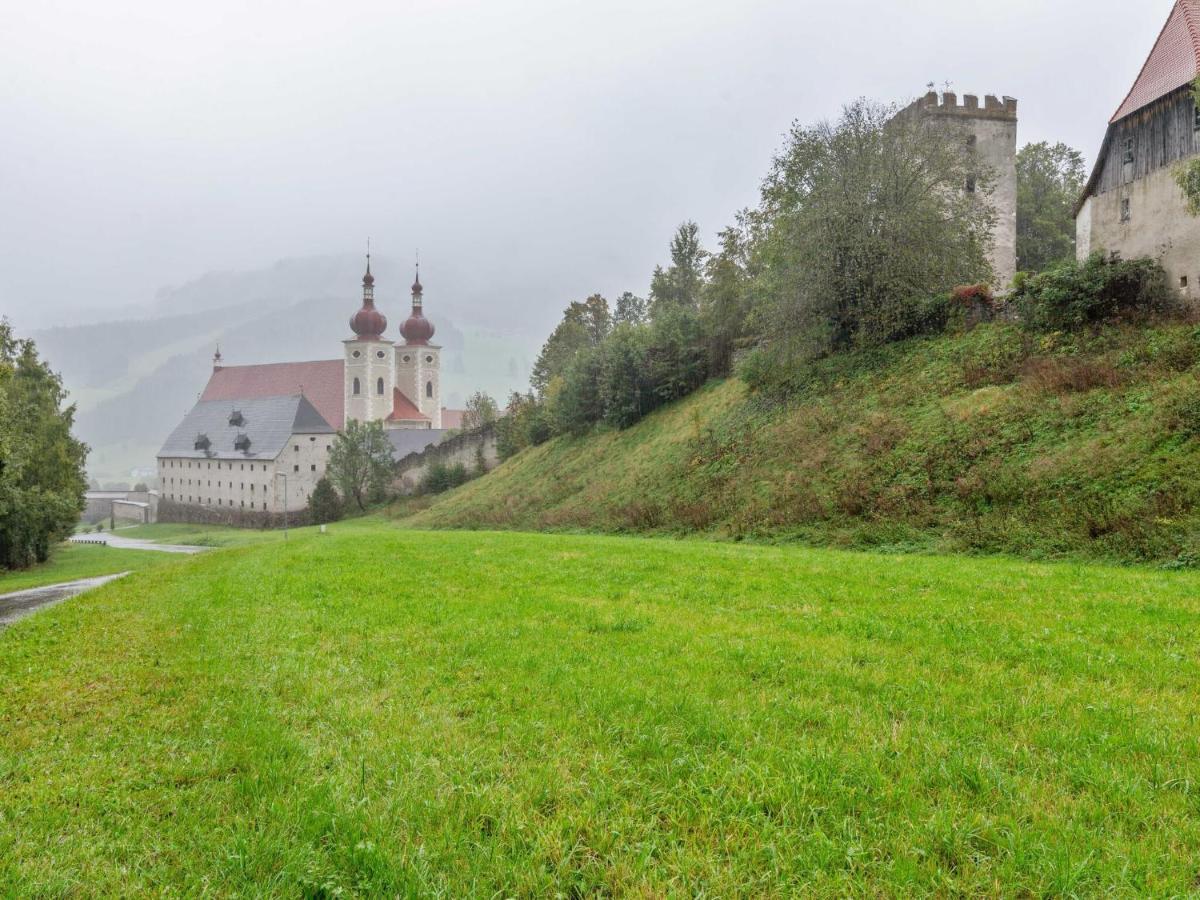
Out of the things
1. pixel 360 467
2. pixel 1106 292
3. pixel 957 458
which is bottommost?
pixel 360 467

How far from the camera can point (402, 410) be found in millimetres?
100938

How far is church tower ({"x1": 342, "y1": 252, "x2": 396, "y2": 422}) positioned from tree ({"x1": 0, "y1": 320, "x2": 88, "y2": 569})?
56904 millimetres

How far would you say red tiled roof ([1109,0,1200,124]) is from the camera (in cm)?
2330

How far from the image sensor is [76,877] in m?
3.14

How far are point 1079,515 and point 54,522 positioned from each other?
41.6m

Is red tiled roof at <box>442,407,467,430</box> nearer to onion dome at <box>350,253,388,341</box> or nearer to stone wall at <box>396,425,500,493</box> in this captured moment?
onion dome at <box>350,253,388,341</box>

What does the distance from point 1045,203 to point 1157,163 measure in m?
25.4

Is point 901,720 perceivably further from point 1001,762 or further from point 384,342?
point 384,342

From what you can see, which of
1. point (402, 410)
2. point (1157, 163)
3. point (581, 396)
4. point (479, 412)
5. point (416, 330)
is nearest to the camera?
point (1157, 163)

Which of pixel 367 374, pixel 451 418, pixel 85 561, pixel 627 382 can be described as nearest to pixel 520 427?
pixel 627 382

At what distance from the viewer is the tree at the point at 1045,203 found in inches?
1729

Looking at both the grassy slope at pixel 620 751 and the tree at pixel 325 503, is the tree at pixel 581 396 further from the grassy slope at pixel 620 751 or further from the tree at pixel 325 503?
the grassy slope at pixel 620 751

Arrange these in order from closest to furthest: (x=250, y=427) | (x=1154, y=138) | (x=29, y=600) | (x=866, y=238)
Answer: (x=29, y=600)
(x=1154, y=138)
(x=866, y=238)
(x=250, y=427)

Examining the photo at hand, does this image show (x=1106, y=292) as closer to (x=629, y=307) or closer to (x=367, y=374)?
(x=629, y=307)
